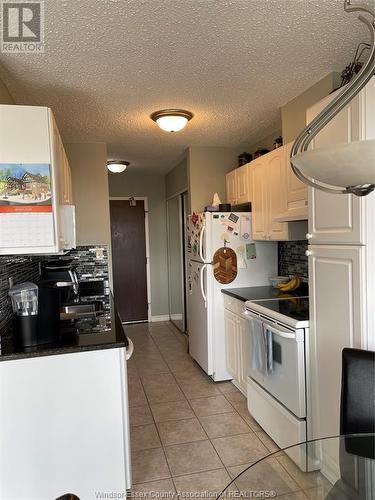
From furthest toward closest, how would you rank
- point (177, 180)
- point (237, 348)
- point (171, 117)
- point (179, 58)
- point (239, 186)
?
1. point (177, 180)
2. point (239, 186)
3. point (237, 348)
4. point (171, 117)
5. point (179, 58)

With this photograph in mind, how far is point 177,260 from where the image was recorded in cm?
597

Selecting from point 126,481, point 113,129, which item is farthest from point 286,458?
point 113,129

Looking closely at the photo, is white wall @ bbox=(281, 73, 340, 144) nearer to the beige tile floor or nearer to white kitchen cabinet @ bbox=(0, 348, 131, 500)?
white kitchen cabinet @ bbox=(0, 348, 131, 500)

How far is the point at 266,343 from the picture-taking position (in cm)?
253

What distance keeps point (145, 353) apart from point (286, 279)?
2.13 m

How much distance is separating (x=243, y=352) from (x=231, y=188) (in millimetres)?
1898

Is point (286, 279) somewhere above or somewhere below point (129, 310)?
above

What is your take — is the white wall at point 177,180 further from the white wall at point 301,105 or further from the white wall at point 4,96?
the white wall at point 4,96

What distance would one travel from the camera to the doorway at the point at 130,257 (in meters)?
5.98

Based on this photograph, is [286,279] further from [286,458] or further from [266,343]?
[286,458]

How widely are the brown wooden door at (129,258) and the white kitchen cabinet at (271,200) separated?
2915mm

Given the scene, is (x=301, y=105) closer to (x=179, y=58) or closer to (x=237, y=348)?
(x=179, y=58)

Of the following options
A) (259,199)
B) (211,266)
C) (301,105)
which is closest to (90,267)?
(211,266)

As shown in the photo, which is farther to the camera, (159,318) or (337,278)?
(159,318)
